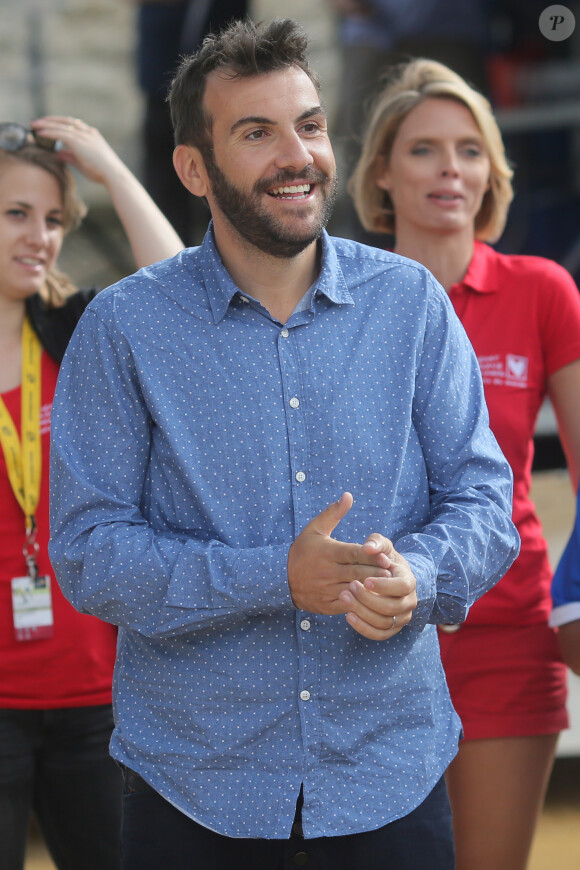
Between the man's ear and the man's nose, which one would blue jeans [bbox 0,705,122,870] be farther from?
the man's nose

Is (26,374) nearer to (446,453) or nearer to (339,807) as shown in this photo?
(446,453)

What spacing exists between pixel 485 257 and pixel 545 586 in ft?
2.30

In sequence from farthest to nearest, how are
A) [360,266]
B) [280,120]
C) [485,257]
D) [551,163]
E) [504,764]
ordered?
1. [551,163]
2. [485,257]
3. [504,764]
4. [360,266]
5. [280,120]

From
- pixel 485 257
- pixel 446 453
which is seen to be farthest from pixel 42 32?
pixel 446 453

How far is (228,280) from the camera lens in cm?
166

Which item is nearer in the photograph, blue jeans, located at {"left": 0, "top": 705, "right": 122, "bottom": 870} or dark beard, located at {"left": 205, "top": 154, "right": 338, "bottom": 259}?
dark beard, located at {"left": 205, "top": 154, "right": 338, "bottom": 259}

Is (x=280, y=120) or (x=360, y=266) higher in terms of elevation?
(x=280, y=120)

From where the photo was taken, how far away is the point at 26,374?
7.73ft

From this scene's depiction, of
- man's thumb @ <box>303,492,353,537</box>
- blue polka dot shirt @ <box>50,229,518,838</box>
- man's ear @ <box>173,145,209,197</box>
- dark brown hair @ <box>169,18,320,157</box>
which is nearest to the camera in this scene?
man's thumb @ <box>303,492,353,537</box>

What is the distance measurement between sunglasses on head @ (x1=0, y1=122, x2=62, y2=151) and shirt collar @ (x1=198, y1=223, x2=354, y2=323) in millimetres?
939

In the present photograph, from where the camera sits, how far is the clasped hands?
4.66 feet

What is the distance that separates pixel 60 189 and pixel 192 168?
864 millimetres

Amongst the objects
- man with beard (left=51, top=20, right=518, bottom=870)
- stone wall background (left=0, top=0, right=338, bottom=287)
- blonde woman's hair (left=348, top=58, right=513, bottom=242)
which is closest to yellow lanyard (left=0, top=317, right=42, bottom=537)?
man with beard (left=51, top=20, right=518, bottom=870)

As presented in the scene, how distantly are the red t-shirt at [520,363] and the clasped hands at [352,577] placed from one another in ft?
2.78
